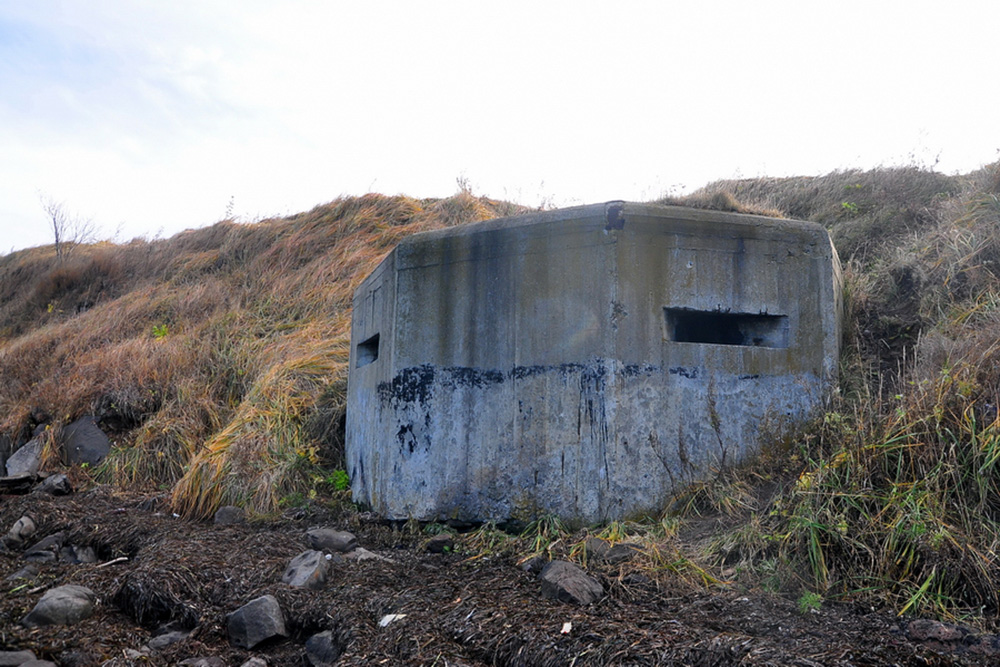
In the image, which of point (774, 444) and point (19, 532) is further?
point (19, 532)

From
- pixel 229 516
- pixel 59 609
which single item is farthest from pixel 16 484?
pixel 59 609

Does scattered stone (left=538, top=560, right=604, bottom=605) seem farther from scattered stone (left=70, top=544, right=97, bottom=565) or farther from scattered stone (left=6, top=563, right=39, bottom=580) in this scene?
scattered stone (left=70, top=544, right=97, bottom=565)

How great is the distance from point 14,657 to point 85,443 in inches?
197

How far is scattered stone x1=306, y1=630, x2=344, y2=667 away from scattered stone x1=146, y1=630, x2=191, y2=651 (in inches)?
24.3

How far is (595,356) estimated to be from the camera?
4.18 meters

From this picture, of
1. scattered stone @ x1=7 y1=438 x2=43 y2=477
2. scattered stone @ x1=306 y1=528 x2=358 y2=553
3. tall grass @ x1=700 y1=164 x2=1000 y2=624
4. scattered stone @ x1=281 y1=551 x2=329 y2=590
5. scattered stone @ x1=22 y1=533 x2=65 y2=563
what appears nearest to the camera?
tall grass @ x1=700 y1=164 x2=1000 y2=624

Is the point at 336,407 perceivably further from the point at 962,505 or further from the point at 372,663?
the point at 962,505

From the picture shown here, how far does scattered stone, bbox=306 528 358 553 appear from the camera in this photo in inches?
171

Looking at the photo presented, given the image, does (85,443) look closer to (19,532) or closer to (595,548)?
(19,532)

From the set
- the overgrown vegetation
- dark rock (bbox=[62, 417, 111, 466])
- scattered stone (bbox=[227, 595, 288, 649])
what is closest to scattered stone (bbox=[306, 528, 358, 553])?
scattered stone (bbox=[227, 595, 288, 649])

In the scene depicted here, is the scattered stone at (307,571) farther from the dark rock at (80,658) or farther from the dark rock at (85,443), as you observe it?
the dark rock at (85,443)

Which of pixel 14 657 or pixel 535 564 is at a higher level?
pixel 535 564

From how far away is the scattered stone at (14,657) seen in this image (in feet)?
9.91

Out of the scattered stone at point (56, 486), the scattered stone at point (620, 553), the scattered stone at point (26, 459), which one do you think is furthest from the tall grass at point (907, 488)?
the scattered stone at point (26, 459)
